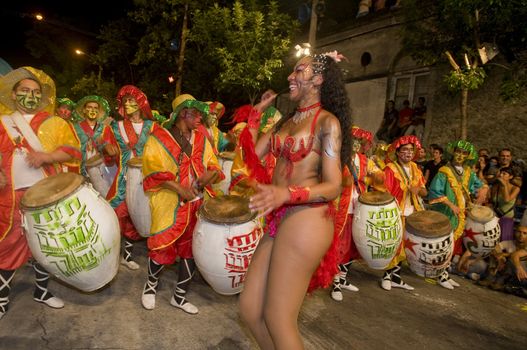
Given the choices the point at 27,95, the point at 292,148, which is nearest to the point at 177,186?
the point at 27,95

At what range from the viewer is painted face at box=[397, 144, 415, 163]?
4.93m

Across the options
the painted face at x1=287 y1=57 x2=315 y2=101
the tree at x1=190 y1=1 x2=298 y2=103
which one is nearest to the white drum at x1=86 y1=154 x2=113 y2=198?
the painted face at x1=287 y1=57 x2=315 y2=101

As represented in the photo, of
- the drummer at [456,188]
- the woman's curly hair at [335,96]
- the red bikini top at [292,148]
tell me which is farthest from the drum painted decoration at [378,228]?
the red bikini top at [292,148]

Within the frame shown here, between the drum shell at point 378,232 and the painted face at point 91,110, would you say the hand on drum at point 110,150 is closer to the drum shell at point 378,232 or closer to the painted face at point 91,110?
Result: the painted face at point 91,110

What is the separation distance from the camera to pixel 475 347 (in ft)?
12.2

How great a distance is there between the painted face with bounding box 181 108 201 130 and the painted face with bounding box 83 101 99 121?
257cm

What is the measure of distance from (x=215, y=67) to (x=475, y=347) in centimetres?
1575

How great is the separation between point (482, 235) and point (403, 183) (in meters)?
1.69

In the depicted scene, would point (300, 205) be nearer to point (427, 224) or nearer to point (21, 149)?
point (21, 149)

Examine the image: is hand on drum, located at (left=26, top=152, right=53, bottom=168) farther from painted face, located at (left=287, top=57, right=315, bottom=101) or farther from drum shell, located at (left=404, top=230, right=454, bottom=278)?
drum shell, located at (left=404, top=230, right=454, bottom=278)

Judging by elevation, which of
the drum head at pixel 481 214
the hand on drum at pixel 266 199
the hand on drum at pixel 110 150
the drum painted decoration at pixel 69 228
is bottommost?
the drum head at pixel 481 214

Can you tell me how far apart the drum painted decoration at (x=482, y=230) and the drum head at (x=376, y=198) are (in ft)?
6.49

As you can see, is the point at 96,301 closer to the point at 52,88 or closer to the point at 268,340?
the point at 52,88

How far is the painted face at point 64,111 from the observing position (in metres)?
6.39
